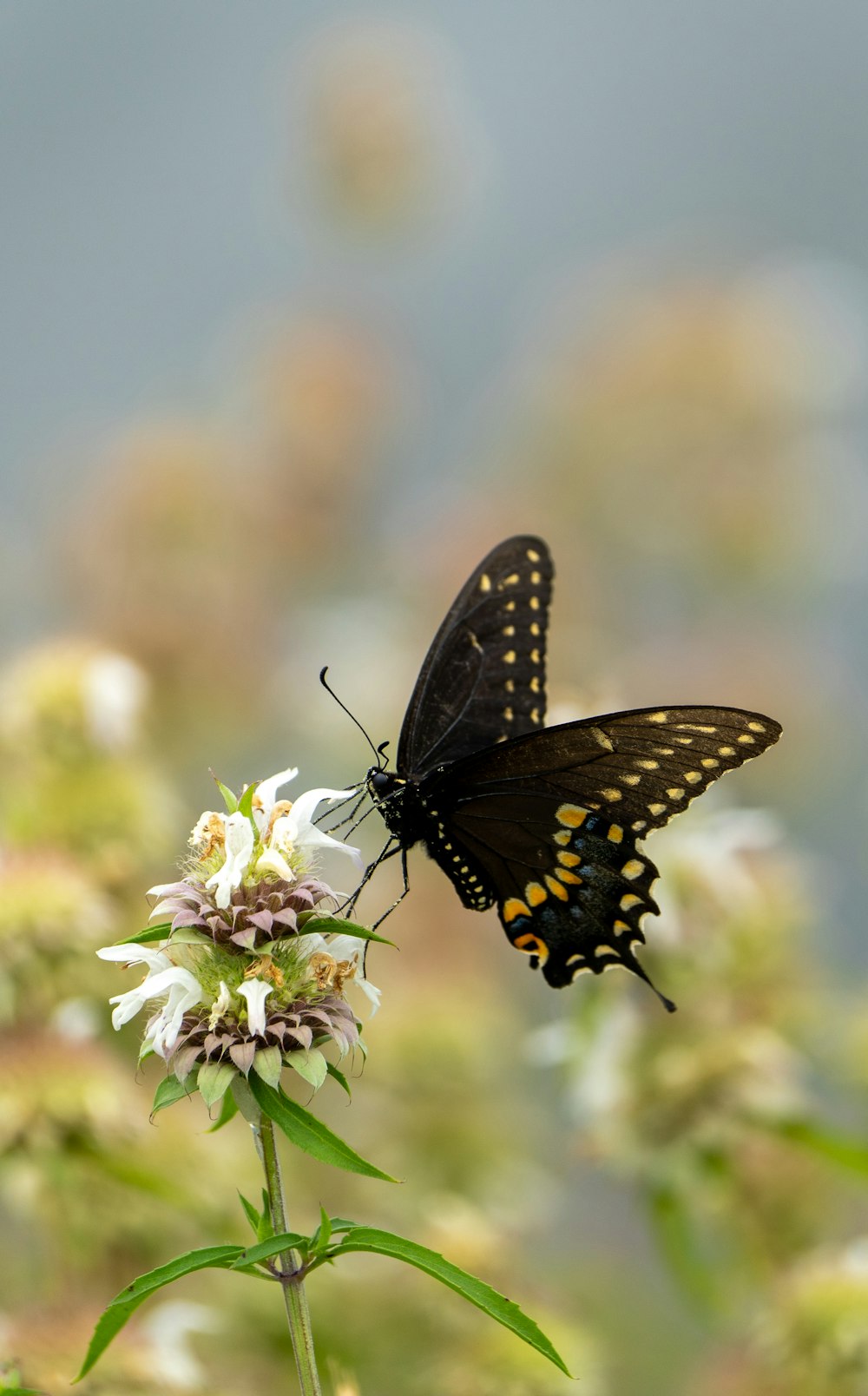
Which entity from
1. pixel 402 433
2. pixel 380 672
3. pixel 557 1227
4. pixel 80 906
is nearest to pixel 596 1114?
pixel 80 906

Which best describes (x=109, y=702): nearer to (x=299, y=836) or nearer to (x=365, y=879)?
(x=365, y=879)

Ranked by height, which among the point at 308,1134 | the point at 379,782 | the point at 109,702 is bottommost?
the point at 308,1134

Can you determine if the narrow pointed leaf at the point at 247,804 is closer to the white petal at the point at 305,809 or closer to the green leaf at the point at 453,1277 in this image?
the white petal at the point at 305,809

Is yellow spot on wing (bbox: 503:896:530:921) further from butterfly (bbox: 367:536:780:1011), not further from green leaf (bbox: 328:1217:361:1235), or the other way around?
green leaf (bbox: 328:1217:361:1235)

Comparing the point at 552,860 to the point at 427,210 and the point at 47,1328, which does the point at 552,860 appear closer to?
the point at 47,1328

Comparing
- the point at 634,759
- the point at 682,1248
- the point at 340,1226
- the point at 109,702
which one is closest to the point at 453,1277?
the point at 340,1226

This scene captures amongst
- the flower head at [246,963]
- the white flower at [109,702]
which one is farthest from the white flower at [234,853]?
the white flower at [109,702]
